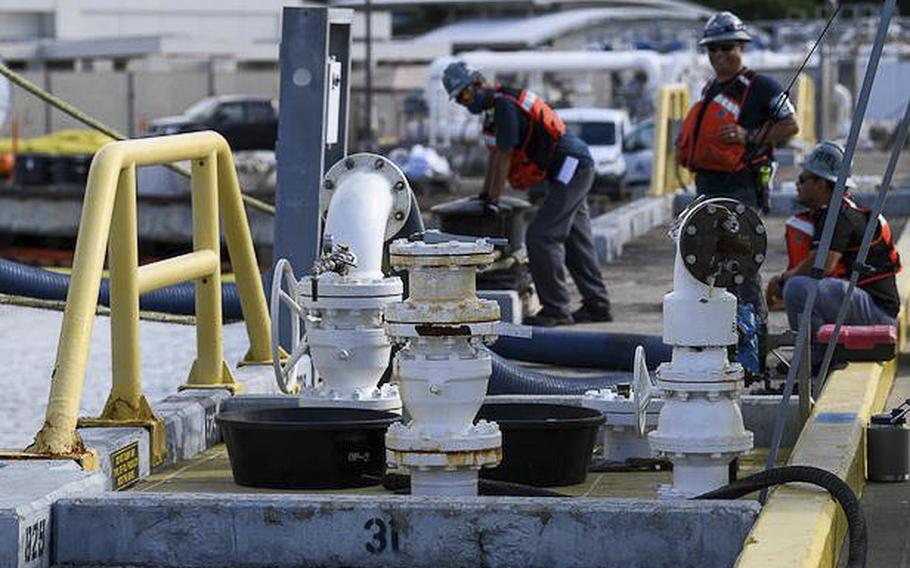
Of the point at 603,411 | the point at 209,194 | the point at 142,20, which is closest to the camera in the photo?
the point at 603,411

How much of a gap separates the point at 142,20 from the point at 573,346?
2629 inches

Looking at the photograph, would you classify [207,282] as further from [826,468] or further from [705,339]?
[826,468]

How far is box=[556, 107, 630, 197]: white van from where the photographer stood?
36062 millimetres

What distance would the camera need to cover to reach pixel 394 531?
6.02 meters

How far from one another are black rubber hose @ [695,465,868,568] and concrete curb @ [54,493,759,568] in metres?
0.17

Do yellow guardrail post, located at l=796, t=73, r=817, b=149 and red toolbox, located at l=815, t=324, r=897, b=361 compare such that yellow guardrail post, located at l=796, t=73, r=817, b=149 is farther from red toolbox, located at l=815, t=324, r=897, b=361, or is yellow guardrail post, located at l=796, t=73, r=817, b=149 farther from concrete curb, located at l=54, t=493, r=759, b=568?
concrete curb, located at l=54, t=493, r=759, b=568

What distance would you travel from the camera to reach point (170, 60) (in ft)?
203

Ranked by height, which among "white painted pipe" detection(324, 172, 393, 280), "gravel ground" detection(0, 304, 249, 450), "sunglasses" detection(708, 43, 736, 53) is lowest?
"gravel ground" detection(0, 304, 249, 450)

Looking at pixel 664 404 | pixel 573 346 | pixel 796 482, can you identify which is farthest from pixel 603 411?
pixel 573 346

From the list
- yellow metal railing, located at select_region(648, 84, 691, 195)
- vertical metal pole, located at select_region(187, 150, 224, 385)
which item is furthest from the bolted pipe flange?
yellow metal railing, located at select_region(648, 84, 691, 195)

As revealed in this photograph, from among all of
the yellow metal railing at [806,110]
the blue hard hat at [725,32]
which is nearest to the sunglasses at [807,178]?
the blue hard hat at [725,32]

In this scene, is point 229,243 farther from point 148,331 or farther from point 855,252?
point 148,331

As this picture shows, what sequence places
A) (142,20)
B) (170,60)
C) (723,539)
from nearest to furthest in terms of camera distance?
(723,539) < (170,60) < (142,20)

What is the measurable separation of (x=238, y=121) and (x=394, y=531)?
4150cm
